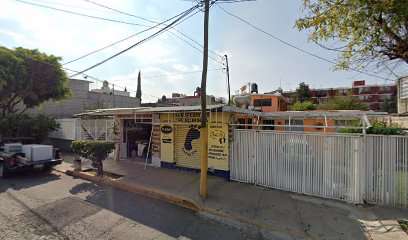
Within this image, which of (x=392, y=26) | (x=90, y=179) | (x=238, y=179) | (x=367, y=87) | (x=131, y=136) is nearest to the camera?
(x=392, y=26)

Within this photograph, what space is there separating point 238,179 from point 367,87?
205 feet

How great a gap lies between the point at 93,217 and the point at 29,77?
44.3 feet

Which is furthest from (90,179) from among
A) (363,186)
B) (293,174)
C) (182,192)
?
(363,186)

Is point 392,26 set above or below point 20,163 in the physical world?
above

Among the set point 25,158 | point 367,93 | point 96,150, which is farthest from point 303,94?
point 25,158

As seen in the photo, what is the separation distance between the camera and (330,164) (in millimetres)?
6082

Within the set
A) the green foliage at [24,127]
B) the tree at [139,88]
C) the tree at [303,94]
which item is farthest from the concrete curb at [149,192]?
the tree at [303,94]

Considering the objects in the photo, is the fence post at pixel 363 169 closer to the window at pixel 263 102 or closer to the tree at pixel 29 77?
the tree at pixel 29 77

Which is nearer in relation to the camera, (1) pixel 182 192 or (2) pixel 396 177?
(2) pixel 396 177

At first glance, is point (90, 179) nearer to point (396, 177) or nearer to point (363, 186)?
point (363, 186)

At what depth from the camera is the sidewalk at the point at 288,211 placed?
14.9 ft

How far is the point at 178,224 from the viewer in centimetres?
492

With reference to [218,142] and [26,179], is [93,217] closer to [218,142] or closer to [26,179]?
[218,142]

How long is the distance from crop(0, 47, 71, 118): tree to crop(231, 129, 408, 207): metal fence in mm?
14072
